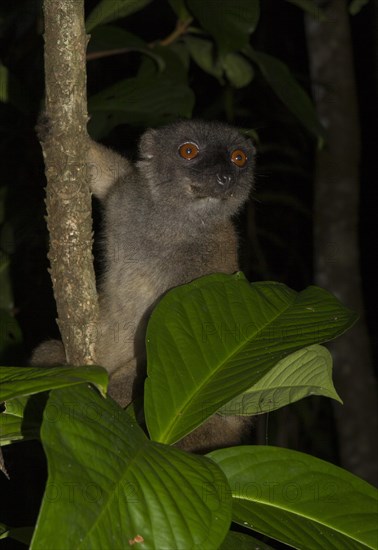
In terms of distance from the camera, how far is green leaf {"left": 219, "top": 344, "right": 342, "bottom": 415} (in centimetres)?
249

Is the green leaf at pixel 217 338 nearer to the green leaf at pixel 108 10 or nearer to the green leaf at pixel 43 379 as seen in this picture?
the green leaf at pixel 43 379

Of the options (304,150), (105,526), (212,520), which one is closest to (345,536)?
(212,520)

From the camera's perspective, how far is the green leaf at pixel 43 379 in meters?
1.68

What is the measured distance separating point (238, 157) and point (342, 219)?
7.39ft

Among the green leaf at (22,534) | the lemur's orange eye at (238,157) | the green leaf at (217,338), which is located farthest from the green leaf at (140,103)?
the green leaf at (22,534)

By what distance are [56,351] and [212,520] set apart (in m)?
2.33

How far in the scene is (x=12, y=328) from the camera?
428 cm

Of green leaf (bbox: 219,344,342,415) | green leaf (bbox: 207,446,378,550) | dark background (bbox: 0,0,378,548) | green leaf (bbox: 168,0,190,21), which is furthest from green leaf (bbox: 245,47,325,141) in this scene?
green leaf (bbox: 207,446,378,550)

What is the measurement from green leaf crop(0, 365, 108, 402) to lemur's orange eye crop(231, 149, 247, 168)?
2599 mm

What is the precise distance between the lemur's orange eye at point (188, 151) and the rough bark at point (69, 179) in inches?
65.6

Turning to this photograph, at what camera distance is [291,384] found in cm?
258

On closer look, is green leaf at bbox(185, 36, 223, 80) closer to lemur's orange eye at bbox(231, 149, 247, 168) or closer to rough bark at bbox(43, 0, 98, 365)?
lemur's orange eye at bbox(231, 149, 247, 168)

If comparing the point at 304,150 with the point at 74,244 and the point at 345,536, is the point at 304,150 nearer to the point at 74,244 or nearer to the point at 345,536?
the point at 74,244

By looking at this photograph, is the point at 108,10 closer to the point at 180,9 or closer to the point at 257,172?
the point at 180,9
